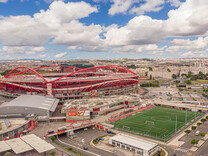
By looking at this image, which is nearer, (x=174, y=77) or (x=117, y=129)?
(x=117, y=129)

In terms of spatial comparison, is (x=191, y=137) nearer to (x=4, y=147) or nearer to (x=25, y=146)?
(x=25, y=146)

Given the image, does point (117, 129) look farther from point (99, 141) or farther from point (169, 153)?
point (169, 153)

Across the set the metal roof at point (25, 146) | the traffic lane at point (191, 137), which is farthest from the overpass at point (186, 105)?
the metal roof at point (25, 146)

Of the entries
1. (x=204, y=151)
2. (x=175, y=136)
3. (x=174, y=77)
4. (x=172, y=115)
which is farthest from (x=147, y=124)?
(x=174, y=77)

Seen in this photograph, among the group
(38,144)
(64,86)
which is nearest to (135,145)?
(38,144)

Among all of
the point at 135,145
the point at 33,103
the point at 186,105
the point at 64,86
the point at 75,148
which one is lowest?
the point at 75,148

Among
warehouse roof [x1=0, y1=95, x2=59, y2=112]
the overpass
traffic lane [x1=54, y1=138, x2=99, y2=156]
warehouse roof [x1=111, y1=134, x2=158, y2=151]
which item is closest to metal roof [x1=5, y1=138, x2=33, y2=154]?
traffic lane [x1=54, y1=138, x2=99, y2=156]

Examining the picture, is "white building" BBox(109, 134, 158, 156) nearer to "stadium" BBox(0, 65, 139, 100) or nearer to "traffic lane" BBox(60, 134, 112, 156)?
"traffic lane" BBox(60, 134, 112, 156)
